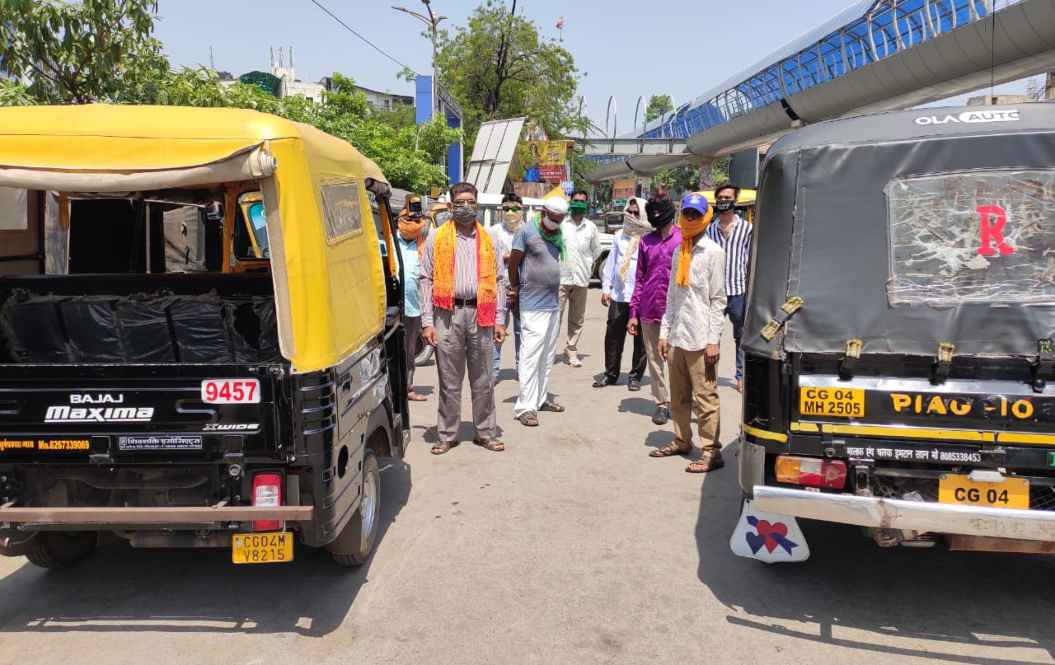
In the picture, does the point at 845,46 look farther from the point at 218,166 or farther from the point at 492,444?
the point at 218,166

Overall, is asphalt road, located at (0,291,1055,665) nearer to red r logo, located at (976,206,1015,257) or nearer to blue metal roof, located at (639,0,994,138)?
red r logo, located at (976,206,1015,257)

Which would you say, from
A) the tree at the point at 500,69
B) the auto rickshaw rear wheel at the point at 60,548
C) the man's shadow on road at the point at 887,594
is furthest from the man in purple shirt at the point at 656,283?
the tree at the point at 500,69

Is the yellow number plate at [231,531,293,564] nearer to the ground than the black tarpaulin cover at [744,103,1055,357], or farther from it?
nearer to the ground

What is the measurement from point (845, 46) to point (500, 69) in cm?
1742

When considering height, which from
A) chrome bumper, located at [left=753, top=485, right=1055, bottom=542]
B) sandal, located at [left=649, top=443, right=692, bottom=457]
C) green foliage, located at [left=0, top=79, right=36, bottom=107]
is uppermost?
green foliage, located at [left=0, top=79, right=36, bottom=107]

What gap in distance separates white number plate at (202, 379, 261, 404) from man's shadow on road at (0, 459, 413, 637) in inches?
43.7

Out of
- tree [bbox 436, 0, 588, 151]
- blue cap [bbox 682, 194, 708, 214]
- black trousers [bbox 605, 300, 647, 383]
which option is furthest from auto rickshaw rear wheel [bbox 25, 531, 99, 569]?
tree [bbox 436, 0, 588, 151]

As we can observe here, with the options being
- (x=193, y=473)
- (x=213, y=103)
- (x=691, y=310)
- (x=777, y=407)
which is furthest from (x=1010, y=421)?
(x=213, y=103)

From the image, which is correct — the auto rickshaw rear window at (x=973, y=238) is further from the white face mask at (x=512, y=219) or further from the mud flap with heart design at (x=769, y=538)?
the white face mask at (x=512, y=219)

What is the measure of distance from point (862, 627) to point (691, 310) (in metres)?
2.56

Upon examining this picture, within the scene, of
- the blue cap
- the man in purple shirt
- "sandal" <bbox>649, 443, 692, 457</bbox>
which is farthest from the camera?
the man in purple shirt

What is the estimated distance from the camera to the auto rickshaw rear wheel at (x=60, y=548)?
429cm

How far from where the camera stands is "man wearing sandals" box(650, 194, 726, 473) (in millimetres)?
5871

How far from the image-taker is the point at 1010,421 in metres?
3.57
